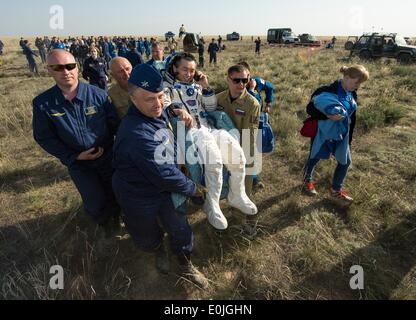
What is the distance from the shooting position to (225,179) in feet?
9.26

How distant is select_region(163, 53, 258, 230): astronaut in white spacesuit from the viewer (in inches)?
101

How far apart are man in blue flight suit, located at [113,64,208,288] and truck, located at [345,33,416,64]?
20406 millimetres

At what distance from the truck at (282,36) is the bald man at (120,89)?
3909cm

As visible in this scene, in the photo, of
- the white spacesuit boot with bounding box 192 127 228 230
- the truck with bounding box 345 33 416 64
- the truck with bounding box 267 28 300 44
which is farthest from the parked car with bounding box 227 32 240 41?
the white spacesuit boot with bounding box 192 127 228 230

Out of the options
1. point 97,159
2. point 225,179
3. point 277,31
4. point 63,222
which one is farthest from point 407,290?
point 277,31

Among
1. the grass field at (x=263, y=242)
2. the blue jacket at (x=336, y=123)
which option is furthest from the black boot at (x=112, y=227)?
the blue jacket at (x=336, y=123)

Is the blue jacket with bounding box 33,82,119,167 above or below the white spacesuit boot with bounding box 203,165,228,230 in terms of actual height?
above

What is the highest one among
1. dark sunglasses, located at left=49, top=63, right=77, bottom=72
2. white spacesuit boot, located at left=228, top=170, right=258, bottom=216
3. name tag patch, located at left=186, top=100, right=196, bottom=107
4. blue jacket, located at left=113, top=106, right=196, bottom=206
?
dark sunglasses, located at left=49, top=63, right=77, bottom=72

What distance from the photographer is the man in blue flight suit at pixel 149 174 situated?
2.11 meters

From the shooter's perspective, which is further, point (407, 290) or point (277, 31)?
point (277, 31)

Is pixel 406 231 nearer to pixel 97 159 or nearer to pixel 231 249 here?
pixel 231 249

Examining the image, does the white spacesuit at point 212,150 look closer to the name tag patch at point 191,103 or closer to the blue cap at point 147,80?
the name tag patch at point 191,103

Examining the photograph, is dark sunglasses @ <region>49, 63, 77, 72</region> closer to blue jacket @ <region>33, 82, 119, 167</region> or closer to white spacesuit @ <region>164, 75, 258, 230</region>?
blue jacket @ <region>33, 82, 119, 167</region>

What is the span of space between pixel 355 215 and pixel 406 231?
600 millimetres
